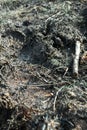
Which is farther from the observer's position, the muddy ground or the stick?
the stick

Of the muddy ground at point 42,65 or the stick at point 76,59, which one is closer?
the muddy ground at point 42,65

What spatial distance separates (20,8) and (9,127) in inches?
103

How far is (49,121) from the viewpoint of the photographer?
10.4ft

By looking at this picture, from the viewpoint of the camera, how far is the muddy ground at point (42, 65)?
3281mm

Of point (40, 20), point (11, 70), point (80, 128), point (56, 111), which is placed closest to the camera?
point (80, 128)

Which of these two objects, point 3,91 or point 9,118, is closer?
point 9,118

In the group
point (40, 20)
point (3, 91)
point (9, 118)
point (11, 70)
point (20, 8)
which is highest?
point (20, 8)

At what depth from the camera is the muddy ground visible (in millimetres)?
3281

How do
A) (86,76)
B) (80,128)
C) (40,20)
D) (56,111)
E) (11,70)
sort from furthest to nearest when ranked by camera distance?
(40,20)
(11,70)
(86,76)
(56,111)
(80,128)

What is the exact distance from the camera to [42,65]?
4.04m

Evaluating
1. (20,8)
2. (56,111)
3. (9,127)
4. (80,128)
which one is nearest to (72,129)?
(80,128)

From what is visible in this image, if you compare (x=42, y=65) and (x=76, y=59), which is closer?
(x=76, y=59)

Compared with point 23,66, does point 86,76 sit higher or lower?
lower

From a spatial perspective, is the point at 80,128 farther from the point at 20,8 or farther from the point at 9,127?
the point at 20,8
